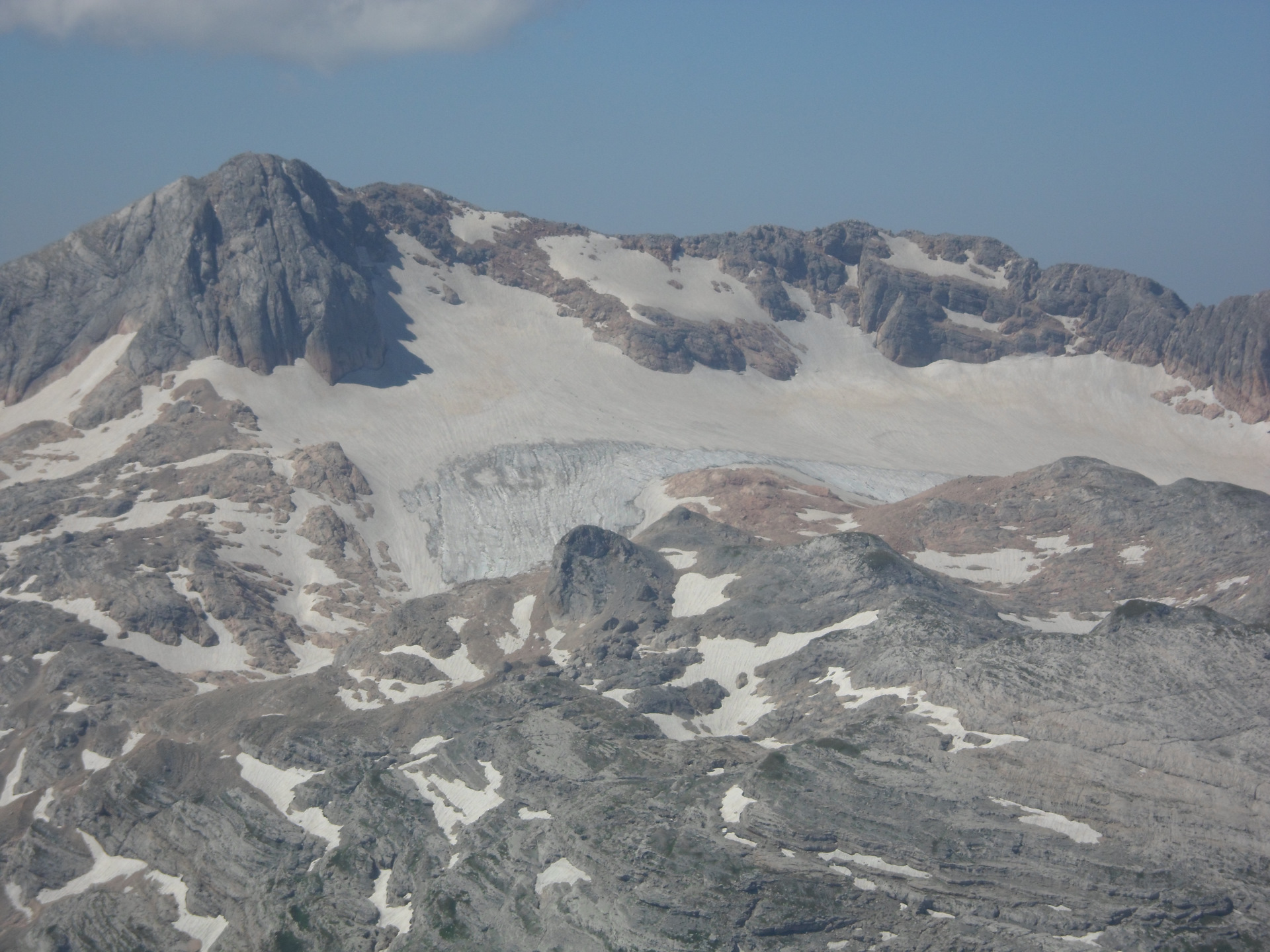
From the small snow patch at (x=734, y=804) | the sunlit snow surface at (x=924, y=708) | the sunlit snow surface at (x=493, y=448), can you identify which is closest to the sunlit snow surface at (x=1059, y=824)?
the sunlit snow surface at (x=924, y=708)

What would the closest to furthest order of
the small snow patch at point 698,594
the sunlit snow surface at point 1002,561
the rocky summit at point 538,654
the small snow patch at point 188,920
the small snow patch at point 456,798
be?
the rocky summit at point 538,654 → the small snow patch at point 188,920 → the small snow patch at point 456,798 → the small snow patch at point 698,594 → the sunlit snow surface at point 1002,561

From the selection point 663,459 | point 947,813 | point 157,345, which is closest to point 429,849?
point 947,813

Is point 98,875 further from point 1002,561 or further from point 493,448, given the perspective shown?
point 493,448

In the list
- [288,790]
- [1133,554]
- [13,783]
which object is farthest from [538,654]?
[1133,554]

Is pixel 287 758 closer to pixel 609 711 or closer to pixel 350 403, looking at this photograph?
pixel 609 711

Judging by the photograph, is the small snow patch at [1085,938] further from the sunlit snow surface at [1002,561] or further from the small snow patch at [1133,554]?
the small snow patch at [1133,554]

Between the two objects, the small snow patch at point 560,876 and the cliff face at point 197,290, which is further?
the cliff face at point 197,290
